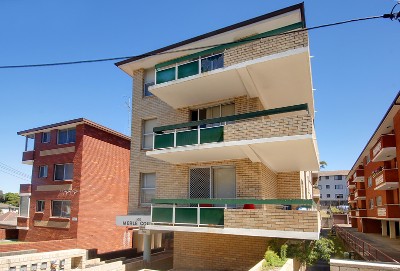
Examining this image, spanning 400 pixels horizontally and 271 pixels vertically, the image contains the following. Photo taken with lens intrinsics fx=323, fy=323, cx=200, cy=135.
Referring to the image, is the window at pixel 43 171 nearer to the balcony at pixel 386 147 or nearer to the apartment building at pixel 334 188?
the balcony at pixel 386 147

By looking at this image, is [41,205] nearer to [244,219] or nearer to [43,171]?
[43,171]

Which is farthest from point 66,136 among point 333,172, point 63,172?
point 333,172

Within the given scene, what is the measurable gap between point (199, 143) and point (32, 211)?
70.3 ft

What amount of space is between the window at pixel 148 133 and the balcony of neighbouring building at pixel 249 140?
8.15 feet

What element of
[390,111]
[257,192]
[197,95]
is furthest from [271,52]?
[390,111]

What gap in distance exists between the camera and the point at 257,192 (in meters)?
13.3

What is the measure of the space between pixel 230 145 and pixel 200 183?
3737 millimetres

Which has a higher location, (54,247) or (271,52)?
(271,52)

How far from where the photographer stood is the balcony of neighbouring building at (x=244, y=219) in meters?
10.6

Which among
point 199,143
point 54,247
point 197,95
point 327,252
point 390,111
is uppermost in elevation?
point 390,111

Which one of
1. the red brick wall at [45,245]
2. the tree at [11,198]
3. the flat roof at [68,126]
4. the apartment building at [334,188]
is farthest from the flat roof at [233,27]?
the apartment building at [334,188]

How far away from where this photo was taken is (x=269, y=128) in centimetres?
1159

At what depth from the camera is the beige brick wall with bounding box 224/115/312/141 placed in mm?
10938

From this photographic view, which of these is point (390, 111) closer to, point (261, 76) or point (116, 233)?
point (261, 76)
